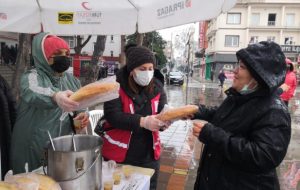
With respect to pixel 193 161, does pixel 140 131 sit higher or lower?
higher

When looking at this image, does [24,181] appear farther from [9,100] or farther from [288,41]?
[288,41]

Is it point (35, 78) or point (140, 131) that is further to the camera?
point (140, 131)

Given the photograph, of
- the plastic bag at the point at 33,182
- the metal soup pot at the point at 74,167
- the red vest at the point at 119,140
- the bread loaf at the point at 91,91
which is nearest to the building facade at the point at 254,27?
the red vest at the point at 119,140

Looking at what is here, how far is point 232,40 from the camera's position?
4288cm

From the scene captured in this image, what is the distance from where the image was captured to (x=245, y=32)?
1660 inches

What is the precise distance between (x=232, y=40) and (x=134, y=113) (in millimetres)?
42653

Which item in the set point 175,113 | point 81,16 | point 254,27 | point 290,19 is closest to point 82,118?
point 175,113

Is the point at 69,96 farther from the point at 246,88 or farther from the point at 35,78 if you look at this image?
Answer: the point at 246,88

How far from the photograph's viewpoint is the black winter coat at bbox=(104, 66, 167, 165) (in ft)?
8.36

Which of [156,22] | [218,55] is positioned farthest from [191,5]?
[218,55]

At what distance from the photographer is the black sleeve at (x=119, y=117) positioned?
8.18 feet

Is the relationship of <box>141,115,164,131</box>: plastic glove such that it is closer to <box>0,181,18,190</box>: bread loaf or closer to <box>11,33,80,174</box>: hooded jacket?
<box>11,33,80,174</box>: hooded jacket

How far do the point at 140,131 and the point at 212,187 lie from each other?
0.79m

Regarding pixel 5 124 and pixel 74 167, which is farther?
pixel 5 124
